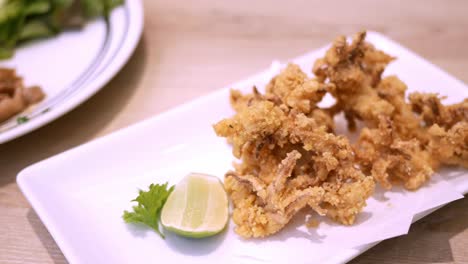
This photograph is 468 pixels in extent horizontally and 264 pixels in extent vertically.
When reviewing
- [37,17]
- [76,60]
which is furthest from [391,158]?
[37,17]

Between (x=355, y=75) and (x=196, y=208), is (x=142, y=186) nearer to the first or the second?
(x=196, y=208)

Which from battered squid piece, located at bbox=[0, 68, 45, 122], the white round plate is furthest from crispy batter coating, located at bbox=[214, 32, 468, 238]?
battered squid piece, located at bbox=[0, 68, 45, 122]

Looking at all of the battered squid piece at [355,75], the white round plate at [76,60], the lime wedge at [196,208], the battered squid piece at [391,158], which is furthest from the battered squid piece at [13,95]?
the battered squid piece at [391,158]

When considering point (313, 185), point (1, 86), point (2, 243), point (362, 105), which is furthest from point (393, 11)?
point (2, 243)

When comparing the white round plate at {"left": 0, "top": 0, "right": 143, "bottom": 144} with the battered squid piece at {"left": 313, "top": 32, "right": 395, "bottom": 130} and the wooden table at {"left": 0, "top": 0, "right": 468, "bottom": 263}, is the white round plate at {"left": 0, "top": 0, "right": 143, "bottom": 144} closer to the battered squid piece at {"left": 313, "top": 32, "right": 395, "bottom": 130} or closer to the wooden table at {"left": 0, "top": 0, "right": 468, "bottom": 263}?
the wooden table at {"left": 0, "top": 0, "right": 468, "bottom": 263}

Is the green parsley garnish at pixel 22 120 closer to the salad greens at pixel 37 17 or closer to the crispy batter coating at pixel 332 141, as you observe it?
the salad greens at pixel 37 17

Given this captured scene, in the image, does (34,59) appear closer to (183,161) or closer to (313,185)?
(183,161)

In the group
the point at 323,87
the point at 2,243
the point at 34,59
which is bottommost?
the point at 2,243
